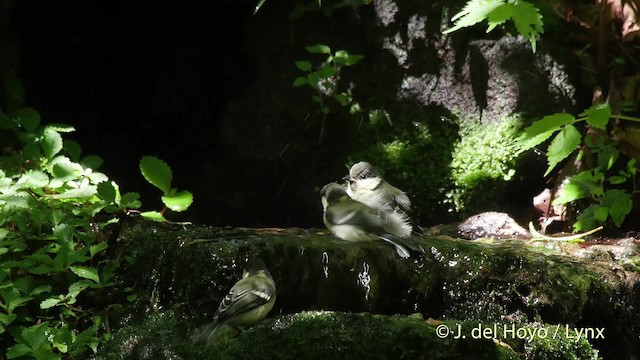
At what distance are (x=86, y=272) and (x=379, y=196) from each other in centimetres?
191

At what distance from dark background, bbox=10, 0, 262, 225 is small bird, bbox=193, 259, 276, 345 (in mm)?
2795

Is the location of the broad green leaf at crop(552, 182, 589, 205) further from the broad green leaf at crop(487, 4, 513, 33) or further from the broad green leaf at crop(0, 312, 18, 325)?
the broad green leaf at crop(0, 312, 18, 325)

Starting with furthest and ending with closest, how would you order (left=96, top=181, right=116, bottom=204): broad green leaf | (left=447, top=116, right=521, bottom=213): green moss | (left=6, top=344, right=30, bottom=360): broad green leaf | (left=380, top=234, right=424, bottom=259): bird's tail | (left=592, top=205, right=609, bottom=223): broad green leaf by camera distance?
(left=447, top=116, right=521, bottom=213): green moss
(left=592, top=205, right=609, bottom=223): broad green leaf
(left=380, top=234, right=424, bottom=259): bird's tail
(left=96, top=181, right=116, bottom=204): broad green leaf
(left=6, top=344, right=30, bottom=360): broad green leaf

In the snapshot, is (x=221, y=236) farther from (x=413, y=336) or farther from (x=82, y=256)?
(x=413, y=336)

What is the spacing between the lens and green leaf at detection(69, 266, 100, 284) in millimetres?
3328

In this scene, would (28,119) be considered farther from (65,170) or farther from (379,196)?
(379,196)

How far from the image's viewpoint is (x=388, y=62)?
571cm

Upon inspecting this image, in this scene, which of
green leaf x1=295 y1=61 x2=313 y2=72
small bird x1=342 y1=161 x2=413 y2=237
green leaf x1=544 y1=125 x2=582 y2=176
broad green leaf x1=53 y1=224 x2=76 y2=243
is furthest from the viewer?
green leaf x1=295 y1=61 x2=313 y2=72

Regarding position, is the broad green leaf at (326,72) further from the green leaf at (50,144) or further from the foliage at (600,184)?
the green leaf at (50,144)

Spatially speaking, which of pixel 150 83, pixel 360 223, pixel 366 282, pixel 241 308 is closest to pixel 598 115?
pixel 360 223

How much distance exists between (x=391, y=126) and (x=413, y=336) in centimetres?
309

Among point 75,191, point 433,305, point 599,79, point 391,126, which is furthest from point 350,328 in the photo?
point 599,79

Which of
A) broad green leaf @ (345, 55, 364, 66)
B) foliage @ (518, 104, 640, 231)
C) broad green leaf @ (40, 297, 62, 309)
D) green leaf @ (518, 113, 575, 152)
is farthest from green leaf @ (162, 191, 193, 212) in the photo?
foliage @ (518, 104, 640, 231)

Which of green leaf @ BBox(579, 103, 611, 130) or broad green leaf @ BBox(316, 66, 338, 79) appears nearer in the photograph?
green leaf @ BBox(579, 103, 611, 130)
